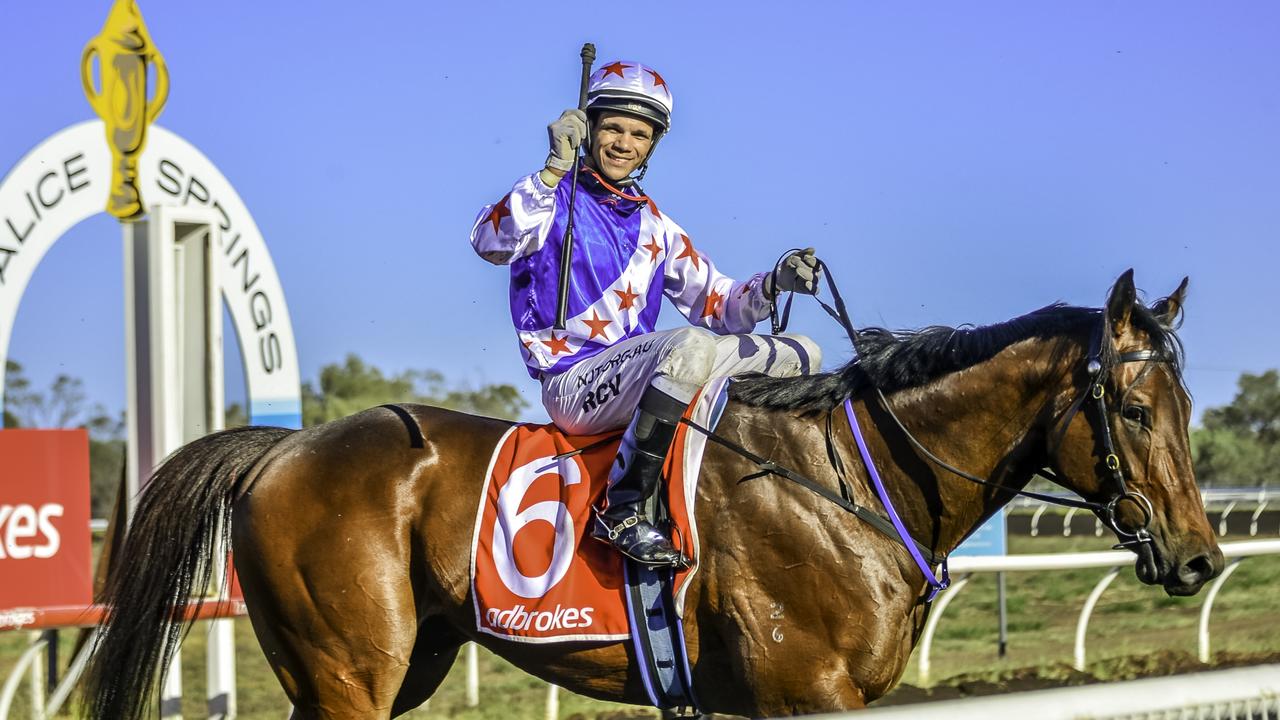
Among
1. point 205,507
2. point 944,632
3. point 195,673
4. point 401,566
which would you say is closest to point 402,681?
point 401,566

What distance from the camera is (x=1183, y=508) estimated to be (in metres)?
3.51

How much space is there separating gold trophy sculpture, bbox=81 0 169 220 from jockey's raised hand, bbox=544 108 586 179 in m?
3.64

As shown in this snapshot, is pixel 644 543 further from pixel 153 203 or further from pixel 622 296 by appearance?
pixel 153 203

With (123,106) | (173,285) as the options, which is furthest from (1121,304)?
(123,106)

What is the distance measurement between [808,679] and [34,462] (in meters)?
3.95

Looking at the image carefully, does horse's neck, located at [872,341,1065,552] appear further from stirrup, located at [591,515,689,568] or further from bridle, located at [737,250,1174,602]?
stirrup, located at [591,515,689,568]

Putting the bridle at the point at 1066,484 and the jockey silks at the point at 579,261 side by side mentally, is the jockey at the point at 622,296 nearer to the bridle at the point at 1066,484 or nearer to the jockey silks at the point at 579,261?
the jockey silks at the point at 579,261

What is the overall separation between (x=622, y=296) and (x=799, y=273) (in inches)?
21.8

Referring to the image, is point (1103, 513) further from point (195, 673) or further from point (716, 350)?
point (195, 673)

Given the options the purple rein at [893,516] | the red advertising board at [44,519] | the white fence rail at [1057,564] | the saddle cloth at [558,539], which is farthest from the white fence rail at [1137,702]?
the white fence rail at [1057,564]

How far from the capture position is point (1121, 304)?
3.59m

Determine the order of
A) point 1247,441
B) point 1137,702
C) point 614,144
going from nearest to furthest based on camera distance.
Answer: point 1137,702 < point 614,144 < point 1247,441

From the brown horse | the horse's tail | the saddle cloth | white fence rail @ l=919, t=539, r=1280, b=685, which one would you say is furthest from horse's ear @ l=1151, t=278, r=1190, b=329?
white fence rail @ l=919, t=539, r=1280, b=685

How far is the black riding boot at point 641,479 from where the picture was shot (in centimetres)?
371
